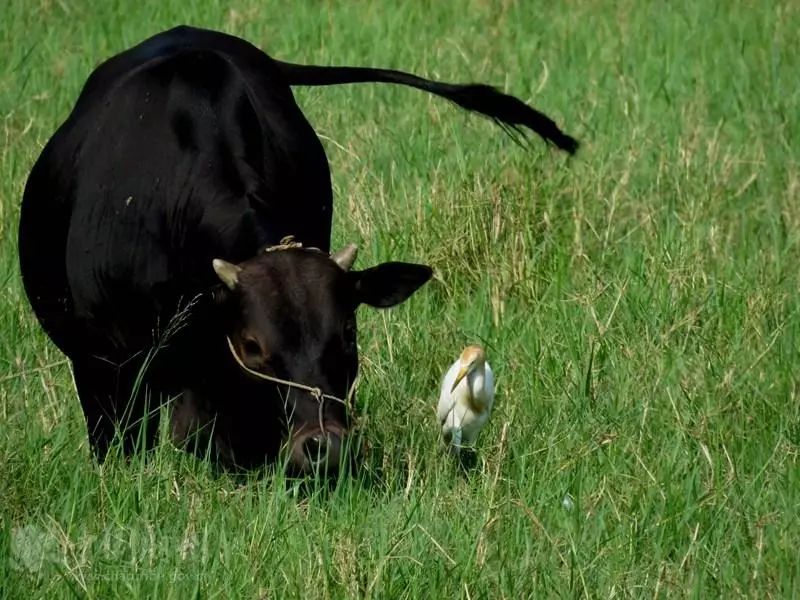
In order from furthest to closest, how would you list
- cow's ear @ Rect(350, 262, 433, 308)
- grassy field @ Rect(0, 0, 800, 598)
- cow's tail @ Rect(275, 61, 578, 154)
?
cow's tail @ Rect(275, 61, 578, 154)
cow's ear @ Rect(350, 262, 433, 308)
grassy field @ Rect(0, 0, 800, 598)

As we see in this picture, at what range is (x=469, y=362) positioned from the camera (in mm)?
5113

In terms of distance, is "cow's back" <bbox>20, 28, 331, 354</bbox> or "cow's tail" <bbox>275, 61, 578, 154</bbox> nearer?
"cow's back" <bbox>20, 28, 331, 354</bbox>

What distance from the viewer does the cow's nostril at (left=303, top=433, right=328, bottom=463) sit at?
174 inches

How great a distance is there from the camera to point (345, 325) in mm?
4582

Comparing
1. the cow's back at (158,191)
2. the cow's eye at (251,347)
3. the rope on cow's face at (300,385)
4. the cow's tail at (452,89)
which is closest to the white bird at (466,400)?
the rope on cow's face at (300,385)

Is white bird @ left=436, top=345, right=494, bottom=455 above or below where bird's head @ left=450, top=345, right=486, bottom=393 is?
below

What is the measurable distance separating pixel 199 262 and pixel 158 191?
0.88 ft

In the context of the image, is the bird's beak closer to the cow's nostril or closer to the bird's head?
the bird's head

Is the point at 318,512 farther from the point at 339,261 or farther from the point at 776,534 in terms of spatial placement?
the point at 776,534

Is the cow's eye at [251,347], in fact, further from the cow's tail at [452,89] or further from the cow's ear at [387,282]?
the cow's tail at [452,89]

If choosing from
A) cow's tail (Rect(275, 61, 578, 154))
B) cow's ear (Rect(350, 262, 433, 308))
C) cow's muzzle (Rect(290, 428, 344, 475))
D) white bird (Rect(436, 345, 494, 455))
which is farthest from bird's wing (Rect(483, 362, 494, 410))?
cow's tail (Rect(275, 61, 578, 154))

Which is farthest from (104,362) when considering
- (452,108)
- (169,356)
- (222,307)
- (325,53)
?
(325,53)

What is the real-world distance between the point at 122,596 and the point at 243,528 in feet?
1.70

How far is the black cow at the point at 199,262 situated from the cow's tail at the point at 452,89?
507 mm
